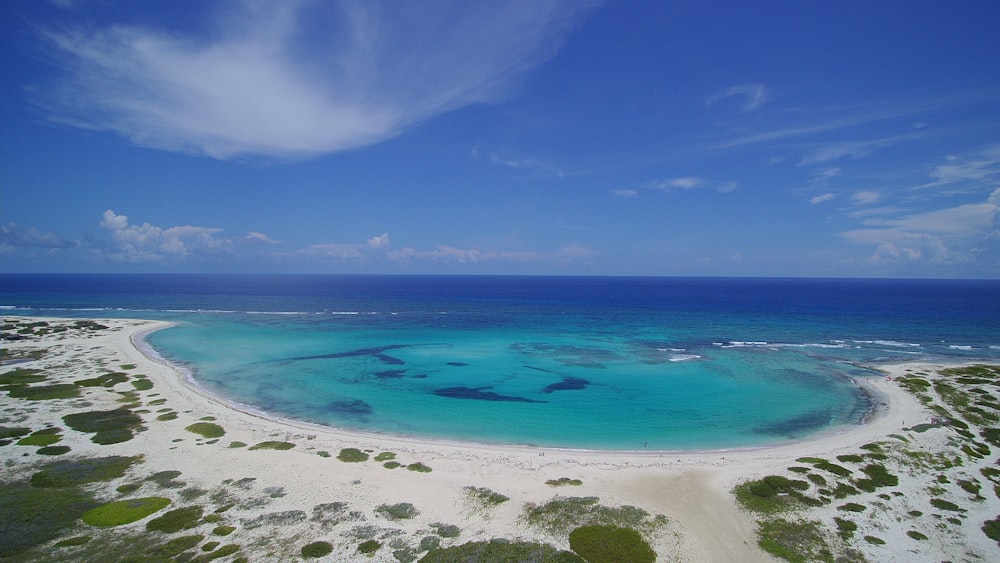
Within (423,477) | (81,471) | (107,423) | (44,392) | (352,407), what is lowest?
(352,407)

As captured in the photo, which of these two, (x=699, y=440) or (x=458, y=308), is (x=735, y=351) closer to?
(x=699, y=440)

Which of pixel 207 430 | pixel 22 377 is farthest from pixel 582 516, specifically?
pixel 22 377

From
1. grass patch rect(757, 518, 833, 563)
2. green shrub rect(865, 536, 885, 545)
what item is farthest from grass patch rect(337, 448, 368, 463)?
green shrub rect(865, 536, 885, 545)

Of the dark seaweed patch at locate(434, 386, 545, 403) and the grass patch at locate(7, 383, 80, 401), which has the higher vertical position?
the grass patch at locate(7, 383, 80, 401)

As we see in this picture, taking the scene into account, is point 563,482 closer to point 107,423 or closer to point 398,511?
point 398,511

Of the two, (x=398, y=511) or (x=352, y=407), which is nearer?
(x=398, y=511)

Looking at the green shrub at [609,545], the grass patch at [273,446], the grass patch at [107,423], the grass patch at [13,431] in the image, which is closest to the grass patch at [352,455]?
the grass patch at [273,446]

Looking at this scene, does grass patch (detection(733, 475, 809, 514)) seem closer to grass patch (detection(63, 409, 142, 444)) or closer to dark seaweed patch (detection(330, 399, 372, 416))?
dark seaweed patch (detection(330, 399, 372, 416))

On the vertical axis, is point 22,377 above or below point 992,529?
above
